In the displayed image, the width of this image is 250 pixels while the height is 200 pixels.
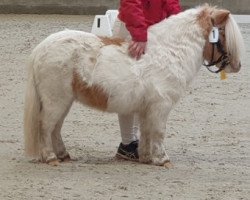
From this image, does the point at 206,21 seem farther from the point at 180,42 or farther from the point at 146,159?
the point at 146,159

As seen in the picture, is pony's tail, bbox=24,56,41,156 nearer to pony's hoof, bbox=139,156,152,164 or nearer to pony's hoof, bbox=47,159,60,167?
pony's hoof, bbox=47,159,60,167

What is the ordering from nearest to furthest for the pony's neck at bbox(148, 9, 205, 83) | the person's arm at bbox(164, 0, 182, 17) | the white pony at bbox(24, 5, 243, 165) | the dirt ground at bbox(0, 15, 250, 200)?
the dirt ground at bbox(0, 15, 250, 200)
the white pony at bbox(24, 5, 243, 165)
the pony's neck at bbox(148, 9, 205, 83)
the person's arm at bbox(164, 0, 182, 17)

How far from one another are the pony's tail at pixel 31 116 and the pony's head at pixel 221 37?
139 cm

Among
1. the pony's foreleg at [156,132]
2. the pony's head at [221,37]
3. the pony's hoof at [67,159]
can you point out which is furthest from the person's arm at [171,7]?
the pony's hoof at [67,159]

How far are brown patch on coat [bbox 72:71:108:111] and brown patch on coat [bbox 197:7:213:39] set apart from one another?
3.12 ft

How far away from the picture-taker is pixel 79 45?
17.0 ft

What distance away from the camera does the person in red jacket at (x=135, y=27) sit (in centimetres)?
523

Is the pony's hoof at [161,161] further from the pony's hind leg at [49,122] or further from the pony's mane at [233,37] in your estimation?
the pony's mane at [233,37]

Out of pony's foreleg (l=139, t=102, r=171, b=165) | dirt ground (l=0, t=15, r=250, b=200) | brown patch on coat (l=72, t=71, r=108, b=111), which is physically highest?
brown patch on coat (l=72, t=71, r=108, b=111)

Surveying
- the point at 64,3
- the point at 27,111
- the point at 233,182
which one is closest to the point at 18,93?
the point at 27,111

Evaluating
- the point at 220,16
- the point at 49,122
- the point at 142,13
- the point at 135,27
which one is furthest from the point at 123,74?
the point at 220,16

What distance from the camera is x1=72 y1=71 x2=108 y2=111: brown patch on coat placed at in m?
5.16

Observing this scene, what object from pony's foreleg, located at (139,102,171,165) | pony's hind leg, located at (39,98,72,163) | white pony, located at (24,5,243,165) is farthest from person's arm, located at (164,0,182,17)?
pony's hind leg, located at (39,98,72,163)

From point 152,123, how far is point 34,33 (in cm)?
856
